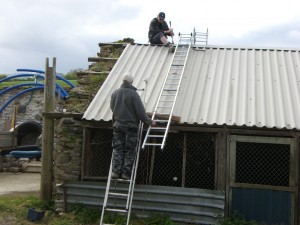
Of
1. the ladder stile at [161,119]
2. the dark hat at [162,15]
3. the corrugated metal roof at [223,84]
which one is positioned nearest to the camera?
the ladder stile at [161,119]

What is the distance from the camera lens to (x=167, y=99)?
9.12 metres

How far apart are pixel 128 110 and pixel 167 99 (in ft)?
5.94

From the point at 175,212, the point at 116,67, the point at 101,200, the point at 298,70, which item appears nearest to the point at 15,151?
the point at 116,67

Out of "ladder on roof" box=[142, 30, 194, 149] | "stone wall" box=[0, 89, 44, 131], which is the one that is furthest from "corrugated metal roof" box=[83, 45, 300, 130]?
"stone wall" box=[0, 89, 44, 131]

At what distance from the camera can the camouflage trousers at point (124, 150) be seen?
7.43 meters

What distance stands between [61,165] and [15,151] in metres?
8.90

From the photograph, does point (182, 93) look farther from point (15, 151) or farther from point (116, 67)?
point (15, 151)

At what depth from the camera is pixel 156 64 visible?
1069cm

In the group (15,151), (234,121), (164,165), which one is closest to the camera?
(234,121)

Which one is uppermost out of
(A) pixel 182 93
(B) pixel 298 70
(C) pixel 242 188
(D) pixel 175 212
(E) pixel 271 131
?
(B) pixel 298 70

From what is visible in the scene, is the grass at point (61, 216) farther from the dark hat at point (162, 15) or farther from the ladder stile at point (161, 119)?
the dark hat at point (162, 15)

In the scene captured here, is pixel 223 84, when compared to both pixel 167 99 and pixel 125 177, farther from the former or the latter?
pixel 125 177

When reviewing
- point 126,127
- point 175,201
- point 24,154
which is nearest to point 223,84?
point 175,201

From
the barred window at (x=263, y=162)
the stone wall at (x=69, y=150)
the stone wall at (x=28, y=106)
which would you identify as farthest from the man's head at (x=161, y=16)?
the stone wall at (x=28, y=106)
